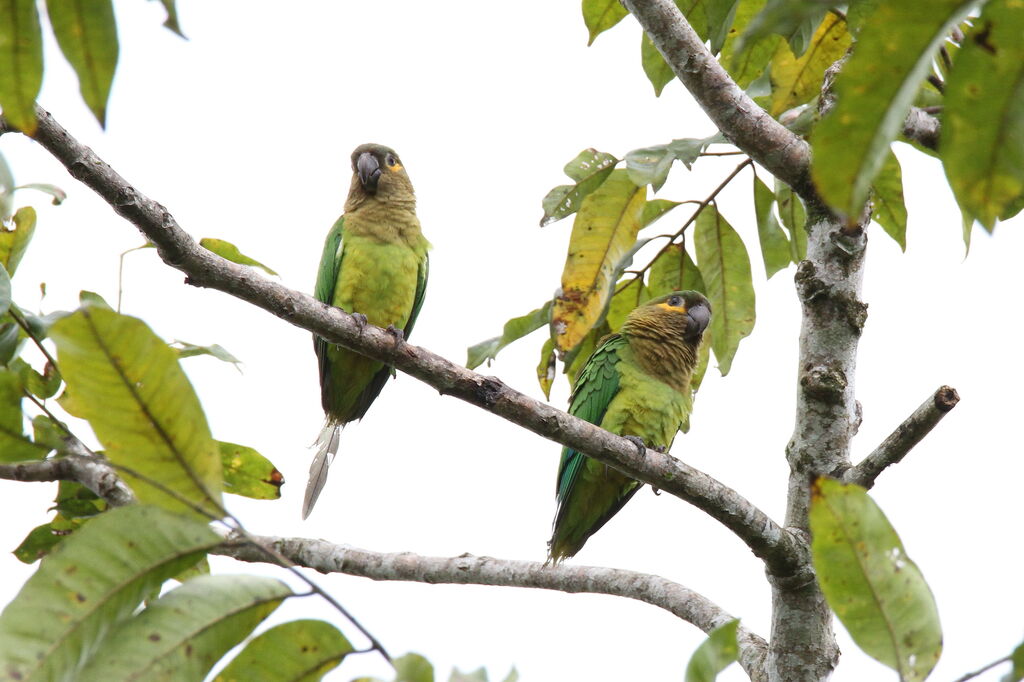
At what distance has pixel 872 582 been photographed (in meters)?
1.37

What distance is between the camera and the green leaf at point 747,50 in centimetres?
336

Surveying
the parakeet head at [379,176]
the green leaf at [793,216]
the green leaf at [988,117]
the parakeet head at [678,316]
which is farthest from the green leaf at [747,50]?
the green leaf at [988,117]

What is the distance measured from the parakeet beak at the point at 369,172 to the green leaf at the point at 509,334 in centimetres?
182

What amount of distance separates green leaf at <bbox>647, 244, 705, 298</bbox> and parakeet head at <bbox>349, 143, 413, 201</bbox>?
1692 millimetres

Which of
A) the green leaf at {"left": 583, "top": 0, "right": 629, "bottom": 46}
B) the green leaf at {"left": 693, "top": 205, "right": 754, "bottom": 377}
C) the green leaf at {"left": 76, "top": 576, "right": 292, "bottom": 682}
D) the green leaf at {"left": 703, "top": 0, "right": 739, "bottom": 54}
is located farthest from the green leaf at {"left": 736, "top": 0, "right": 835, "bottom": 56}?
the green leaf at {"left": 693, "top": 205, "right": 754, "bottom": 377}

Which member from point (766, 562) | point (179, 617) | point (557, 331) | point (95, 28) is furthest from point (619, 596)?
point (95, 28)

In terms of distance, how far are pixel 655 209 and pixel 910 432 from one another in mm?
1364

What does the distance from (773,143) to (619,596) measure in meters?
1.57

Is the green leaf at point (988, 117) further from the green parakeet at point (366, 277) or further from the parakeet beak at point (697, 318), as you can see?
the parakeet beak at point (697, 318)

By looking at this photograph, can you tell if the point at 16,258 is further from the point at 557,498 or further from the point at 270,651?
the point at 557,498

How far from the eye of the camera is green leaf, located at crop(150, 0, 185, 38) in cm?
131

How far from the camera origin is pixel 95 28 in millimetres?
1235

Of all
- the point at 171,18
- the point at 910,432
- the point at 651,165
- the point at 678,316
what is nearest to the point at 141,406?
the point at 171,18

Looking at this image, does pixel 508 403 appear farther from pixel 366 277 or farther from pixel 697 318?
pixel 697 318
